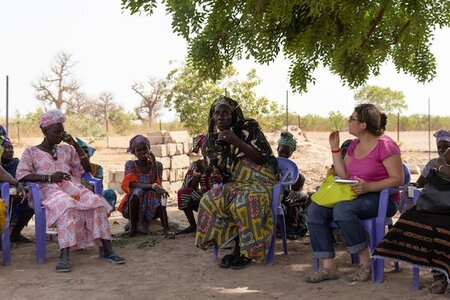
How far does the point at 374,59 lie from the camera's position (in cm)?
596

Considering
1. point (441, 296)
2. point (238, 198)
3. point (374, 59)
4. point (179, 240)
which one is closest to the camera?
point (441, 296)

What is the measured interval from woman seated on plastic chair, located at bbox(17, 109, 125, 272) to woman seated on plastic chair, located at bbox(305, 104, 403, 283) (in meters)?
1.96

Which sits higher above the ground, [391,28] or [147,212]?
[391,28]

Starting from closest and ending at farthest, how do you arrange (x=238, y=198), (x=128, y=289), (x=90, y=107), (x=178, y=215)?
1. (x=128, y=289)
2. (x=238, y=198)
3. (x=178, y=215)
4. (x=90, y=107)

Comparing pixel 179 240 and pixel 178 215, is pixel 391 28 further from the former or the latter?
pixel 178 215

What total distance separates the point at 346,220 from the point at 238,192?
1.13 metres

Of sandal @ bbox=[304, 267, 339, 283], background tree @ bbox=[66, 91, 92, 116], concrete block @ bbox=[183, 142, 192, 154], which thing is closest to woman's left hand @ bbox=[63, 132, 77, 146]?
sandal @ bbox=[304, 267, 339, 283]

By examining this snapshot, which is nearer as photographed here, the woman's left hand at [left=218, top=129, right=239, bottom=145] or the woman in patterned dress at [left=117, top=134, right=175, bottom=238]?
the woman's left hand at [left=218, top=129, right=239, bottom=145]

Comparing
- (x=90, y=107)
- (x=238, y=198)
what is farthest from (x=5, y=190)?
(x=90, y=107)

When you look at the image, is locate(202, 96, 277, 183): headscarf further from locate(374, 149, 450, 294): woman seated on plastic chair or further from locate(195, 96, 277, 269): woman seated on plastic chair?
locate(374, 149, 450, 294): woman seated on plastic chair

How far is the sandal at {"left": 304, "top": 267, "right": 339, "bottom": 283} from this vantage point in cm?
490

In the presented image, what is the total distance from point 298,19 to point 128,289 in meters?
2.57

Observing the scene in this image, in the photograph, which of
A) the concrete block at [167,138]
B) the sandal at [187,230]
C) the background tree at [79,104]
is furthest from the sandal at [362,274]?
the background tree at [79,104]

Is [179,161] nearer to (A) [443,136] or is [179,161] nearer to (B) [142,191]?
(B) [142,191]
